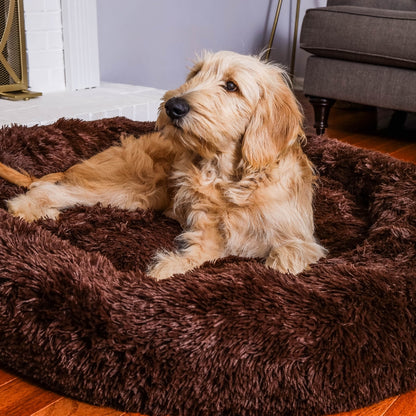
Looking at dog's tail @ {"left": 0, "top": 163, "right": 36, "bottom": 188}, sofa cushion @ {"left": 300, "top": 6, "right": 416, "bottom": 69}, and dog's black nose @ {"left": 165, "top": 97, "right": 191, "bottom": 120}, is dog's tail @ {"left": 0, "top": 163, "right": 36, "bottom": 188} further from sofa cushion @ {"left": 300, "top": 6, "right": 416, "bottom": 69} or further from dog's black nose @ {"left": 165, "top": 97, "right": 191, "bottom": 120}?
sofa cushion @ {"left": 300, "top": 6, "right": 416, "bottom": 69}

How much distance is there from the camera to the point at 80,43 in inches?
134

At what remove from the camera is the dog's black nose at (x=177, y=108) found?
1.69m

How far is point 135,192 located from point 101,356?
105 cm

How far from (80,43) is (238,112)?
1.93 m

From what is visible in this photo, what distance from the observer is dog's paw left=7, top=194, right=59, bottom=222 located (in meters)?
2.08

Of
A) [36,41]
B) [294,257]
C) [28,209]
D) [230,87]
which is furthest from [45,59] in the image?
[294,257]

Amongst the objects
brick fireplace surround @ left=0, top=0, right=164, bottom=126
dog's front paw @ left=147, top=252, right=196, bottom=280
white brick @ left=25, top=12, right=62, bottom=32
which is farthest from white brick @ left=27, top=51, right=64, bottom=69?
dog's front paw @ left=147, top=252, right=196, bottom=280

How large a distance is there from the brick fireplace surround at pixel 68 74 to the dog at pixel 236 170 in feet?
3.72

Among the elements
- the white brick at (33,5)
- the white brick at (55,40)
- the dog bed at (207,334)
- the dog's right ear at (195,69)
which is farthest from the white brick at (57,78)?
the dog bed at (207,334)

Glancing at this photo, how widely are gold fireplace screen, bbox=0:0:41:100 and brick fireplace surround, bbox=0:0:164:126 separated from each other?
77 millimetres

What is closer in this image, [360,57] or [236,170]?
[236,170]

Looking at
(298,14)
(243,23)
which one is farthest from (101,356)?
(298,14)

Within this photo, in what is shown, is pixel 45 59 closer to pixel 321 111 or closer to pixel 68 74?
pixel 68 74

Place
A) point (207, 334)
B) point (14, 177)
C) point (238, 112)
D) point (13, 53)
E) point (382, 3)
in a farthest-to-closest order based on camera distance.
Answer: point (382, 3)
point (13, 53)
point (14, 177)
point (238, 112)
point (207, 334)
